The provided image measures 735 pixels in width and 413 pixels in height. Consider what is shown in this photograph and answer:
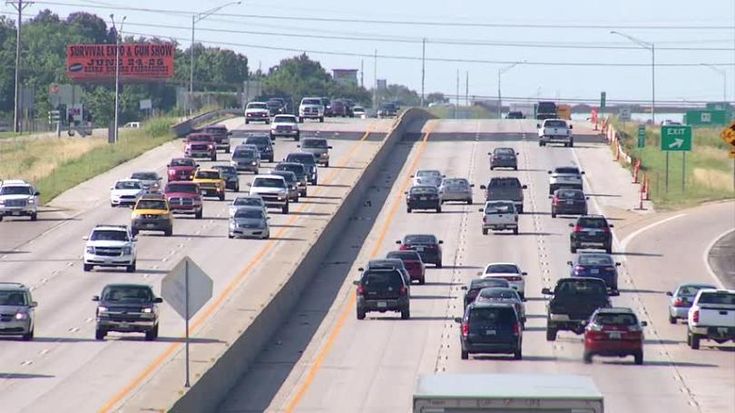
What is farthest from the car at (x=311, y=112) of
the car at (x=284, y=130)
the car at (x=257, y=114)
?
the car at (x=284, y=130)

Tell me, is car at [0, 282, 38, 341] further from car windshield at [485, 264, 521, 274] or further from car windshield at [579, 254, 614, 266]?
car windshield at [579, 254, 614, 266]

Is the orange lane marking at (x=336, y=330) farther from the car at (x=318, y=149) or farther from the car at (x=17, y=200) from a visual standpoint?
the car at (x=17, y=200)

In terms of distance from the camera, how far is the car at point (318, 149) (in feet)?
334

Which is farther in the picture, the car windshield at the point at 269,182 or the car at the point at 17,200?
the car windshield at the point at 269,182

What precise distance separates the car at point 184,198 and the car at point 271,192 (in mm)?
2920

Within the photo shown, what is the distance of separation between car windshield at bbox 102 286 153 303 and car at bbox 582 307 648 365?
1044 cm

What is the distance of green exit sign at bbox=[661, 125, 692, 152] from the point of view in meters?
95.4

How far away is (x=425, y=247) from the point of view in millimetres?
63656

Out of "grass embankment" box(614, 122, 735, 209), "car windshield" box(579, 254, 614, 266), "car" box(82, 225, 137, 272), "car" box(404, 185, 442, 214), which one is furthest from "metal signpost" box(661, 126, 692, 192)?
"car" box(82, 225, 137, 272)

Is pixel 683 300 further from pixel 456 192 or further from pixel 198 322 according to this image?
pixel 456 192

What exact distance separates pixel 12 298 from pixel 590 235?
29.8 metres

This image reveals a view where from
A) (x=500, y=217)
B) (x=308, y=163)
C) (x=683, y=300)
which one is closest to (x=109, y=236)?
(x=683, y=300)

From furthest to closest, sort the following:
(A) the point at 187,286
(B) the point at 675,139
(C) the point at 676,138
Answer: (C) the point at 676,138 → (B) the point at 675,139 → (A) the point at 187,286

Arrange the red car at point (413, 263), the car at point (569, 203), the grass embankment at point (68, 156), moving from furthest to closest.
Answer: the grass embankment at point (68, 156) → the car at point (569, 203) → the red car at point (413, 263)
